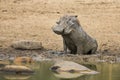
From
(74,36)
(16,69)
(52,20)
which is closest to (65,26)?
(74,36)

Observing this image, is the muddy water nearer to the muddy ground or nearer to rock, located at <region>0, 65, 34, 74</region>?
rock, located at <region>0, 65, 34, 74</region>

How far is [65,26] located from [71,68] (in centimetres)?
201

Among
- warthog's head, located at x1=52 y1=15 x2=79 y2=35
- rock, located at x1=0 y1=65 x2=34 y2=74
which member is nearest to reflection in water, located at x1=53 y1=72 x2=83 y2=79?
rock, located at x1=0 y1=65 x2=34 y2=74

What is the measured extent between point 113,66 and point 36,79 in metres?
3.39

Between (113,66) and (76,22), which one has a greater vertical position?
(76,22)

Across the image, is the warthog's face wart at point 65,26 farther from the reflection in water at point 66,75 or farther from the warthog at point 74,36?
the reflection in water at point 66,75

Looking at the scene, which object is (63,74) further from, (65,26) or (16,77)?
(65,26)

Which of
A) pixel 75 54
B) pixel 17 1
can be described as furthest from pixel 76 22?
pixel 17 1

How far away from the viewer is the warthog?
59.7 ft

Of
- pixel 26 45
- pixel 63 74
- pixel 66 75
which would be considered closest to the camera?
pixel 66 75

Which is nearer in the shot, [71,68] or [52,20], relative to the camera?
[71,68]

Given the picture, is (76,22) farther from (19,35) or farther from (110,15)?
(110,15)

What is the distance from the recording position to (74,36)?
60.7 feet

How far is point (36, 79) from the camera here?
48.6ft
